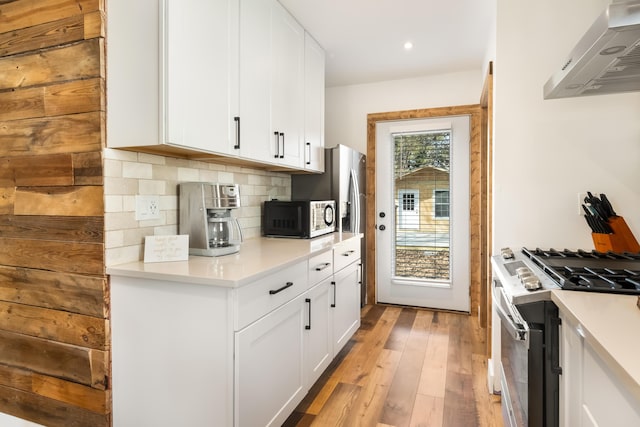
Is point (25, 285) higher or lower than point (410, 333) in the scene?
higher

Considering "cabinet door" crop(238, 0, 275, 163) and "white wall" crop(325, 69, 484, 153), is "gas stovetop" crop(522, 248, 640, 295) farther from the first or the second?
"white wall" crop(325, 69, 484, 153)

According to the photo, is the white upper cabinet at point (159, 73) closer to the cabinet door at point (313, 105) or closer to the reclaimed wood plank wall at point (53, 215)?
the reclaimed wood plank wall at point (53, 215)

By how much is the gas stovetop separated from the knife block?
94 millimetres

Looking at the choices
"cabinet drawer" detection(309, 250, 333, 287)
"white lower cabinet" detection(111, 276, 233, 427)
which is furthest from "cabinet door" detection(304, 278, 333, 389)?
"white lower cabinet" detection(111, 276, 233, 427)

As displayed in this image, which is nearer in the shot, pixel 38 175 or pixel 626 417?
→ pixel 626 417

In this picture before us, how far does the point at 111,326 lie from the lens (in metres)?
1.59

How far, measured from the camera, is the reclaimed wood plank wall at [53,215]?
1.59 metres

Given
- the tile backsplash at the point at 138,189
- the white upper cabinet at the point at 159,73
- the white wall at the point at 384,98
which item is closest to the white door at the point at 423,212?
the white wall at the point at 384,98

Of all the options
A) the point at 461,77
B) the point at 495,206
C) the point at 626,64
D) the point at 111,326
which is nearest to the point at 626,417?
the point at 626,64

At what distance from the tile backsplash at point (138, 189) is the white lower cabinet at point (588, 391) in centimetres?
173

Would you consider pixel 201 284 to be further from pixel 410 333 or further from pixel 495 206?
pixel 410 333

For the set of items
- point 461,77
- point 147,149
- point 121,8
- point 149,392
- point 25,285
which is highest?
point 461,77

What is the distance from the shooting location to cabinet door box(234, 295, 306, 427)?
56.2 inches

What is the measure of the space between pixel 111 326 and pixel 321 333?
115 centimetres
